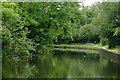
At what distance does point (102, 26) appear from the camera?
26953 millimetres

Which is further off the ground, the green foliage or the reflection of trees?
the green foliage

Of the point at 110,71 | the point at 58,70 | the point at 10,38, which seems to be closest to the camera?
the point at 110,71

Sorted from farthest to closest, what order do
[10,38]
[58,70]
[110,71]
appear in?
[10,38], [58,70], [110,71]

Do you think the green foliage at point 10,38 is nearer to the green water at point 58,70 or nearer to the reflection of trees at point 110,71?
the green water at point 58,70

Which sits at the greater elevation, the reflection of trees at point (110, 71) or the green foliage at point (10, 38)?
the green foliage at point (10, 38)

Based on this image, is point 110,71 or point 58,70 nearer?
point 110,71

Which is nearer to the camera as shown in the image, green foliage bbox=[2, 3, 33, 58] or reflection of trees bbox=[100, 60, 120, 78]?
reflection of trees bbox=[100, 60, 120, 78]

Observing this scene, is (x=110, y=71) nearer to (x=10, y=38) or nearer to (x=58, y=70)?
(x=58, y=70)

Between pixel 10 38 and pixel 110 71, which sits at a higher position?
pixel 10 38

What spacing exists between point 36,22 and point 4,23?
166 inches

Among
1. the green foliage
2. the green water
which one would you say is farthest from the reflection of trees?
the green foliage

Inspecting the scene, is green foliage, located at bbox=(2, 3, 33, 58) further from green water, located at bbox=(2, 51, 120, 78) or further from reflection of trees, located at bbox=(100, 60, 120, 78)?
reflection of trees, located at bbox=(100, 60, 120, 78)

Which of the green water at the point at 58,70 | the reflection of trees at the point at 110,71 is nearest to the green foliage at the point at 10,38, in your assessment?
the green water at the point at 58,70

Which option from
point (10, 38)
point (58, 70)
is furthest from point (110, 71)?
point (10, 38)
